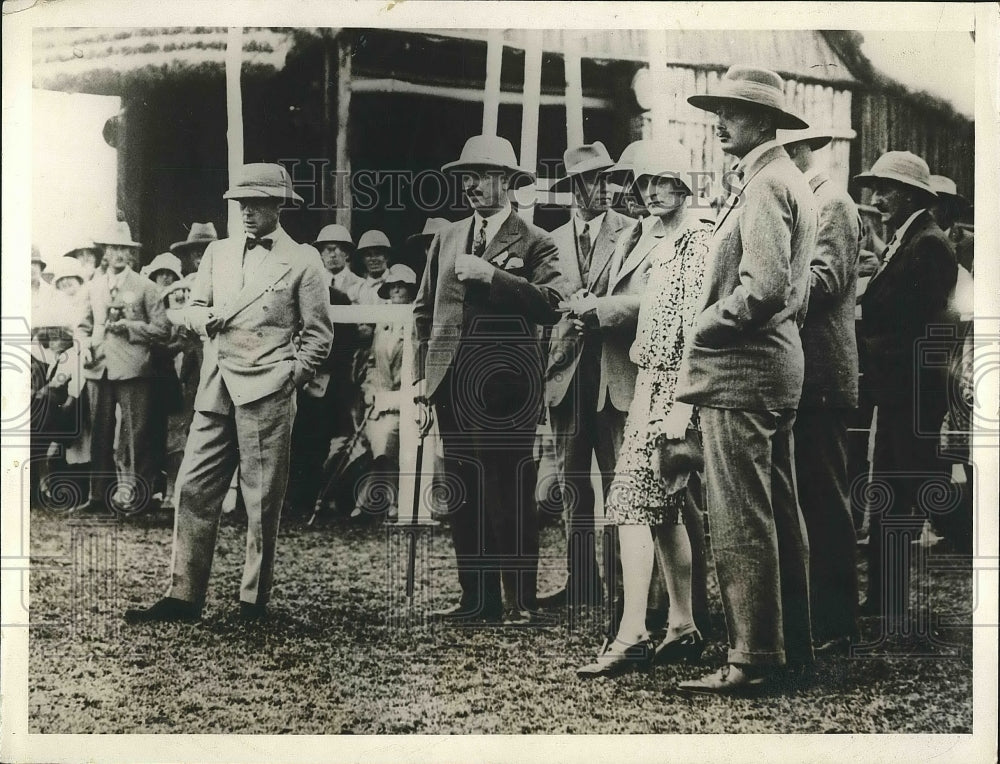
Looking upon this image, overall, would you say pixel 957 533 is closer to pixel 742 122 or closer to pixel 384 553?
pixel 742 122

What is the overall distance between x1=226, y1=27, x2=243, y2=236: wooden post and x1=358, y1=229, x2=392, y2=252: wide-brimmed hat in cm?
56

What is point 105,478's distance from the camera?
12.2 ft

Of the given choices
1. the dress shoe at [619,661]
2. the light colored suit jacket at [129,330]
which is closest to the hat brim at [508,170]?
the light colored suit jacket at [129,330]

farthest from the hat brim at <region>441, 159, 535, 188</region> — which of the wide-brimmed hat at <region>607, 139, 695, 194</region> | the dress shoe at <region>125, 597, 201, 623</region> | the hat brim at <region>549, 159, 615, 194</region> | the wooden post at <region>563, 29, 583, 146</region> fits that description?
the dress shoe at <region>125, 597, 201, 623</region>

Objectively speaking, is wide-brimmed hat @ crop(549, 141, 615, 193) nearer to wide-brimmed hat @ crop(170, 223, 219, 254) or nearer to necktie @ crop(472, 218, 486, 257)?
necktie @ crop(472, 218, 486, 257)

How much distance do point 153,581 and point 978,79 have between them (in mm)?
4409

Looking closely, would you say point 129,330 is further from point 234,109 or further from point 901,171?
point 901,171

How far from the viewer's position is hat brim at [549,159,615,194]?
3658 mm

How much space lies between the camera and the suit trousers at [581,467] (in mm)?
3666

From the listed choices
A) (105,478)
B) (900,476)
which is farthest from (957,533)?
(105,478)

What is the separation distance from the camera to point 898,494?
12.2 feet

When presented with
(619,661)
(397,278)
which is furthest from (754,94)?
(619,661)

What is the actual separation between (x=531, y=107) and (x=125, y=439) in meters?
2.38

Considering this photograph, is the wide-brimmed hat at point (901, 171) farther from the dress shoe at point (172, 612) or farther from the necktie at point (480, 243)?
the dress shoe at point (172, 612)
